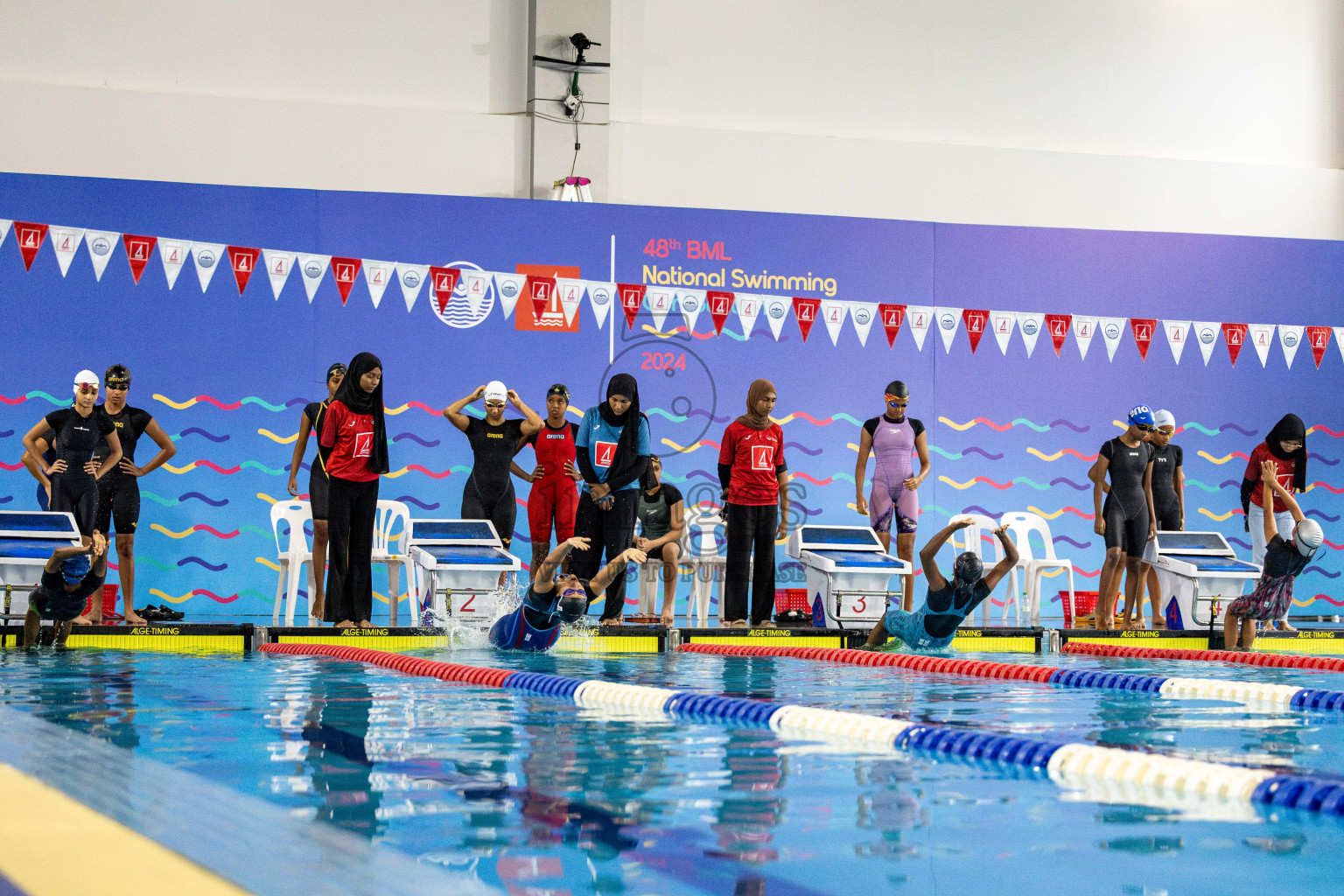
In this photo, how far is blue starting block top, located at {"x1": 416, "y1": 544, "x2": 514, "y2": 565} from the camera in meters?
9.02

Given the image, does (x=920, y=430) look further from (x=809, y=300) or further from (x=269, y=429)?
(x=269, y=429)

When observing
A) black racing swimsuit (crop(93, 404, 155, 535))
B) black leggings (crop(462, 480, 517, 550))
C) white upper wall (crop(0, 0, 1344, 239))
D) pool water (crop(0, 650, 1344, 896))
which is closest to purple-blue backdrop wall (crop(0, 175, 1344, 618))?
white upper wall (crop(0, 0, 1344, 239))

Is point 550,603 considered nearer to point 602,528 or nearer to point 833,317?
point 602,528

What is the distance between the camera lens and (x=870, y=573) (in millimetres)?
9766

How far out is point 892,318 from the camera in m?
12.7

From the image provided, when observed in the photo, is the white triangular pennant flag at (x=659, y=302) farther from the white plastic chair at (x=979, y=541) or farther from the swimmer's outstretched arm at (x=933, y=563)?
the swimmer's outstretched arm at (x=933, y=563)

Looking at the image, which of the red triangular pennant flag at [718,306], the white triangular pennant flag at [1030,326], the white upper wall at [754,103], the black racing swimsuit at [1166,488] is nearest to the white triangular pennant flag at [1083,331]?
the white triangular pennant flag at [1030,326]

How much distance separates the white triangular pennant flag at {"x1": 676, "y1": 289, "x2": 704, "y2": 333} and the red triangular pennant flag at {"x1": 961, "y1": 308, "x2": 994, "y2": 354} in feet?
8.09

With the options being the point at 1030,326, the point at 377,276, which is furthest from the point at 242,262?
the point at 1030,326

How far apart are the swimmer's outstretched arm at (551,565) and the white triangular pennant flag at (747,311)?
5609mm

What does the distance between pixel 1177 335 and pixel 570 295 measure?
5804mm

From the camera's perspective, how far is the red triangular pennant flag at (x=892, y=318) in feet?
41.7

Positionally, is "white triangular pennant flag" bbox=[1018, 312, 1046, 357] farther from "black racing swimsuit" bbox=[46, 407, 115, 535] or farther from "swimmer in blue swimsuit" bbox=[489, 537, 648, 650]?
"black racing swimsuit" bbox=[46, 407, 115, 535]

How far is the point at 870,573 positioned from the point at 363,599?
3.47 metres
